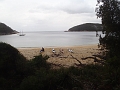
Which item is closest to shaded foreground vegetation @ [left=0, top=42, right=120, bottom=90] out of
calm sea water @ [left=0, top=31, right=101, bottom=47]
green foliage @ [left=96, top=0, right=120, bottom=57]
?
green foliage @ [left=96, top=0, right=120, bottom=57]

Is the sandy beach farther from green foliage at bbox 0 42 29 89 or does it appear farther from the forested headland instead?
green foliage at bbox 0 42 29 89

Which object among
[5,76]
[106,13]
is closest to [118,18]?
[106,13]

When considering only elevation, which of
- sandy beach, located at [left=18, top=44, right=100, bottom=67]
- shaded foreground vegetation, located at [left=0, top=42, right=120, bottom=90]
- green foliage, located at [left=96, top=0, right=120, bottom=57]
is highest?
green foliage, located at [left=96, top=0, right=120, bottom=57]

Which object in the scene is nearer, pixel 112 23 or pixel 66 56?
pixel 112 23

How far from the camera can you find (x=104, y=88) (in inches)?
240

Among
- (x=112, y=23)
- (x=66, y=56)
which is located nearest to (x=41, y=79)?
(x=112, y=23)

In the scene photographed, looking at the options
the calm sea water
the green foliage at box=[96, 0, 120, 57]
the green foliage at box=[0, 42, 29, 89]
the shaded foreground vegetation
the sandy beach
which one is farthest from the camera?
the calm sea water

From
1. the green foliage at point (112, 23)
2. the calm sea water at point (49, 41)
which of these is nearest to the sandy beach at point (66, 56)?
the green foliage at point (112, 23)

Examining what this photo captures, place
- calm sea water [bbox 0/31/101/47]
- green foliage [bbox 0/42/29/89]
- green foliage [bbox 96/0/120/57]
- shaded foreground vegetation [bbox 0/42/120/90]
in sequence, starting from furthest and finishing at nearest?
1. calm sea water [bbox 0/31/101/47]
2. green foliage [bbox 96/0/120/57]
3. green foliage [bbox 0/42/29/89]
4. shaded foreground vegetation [bbox 0/42/120/90]

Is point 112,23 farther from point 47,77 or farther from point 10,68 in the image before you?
point 10,68

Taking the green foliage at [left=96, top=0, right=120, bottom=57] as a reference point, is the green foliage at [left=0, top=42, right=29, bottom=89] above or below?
below

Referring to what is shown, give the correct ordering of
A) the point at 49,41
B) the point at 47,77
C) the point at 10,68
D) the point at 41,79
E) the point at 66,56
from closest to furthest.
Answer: the point at 41,79
the point at 47,77
the point at 10,68
the point at 66,56
the point at 49,41

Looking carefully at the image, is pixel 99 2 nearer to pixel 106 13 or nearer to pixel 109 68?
pixel 106 13

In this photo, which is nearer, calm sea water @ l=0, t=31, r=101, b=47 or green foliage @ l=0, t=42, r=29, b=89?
green foliage @ l=0, t=42, r=29, b=89
